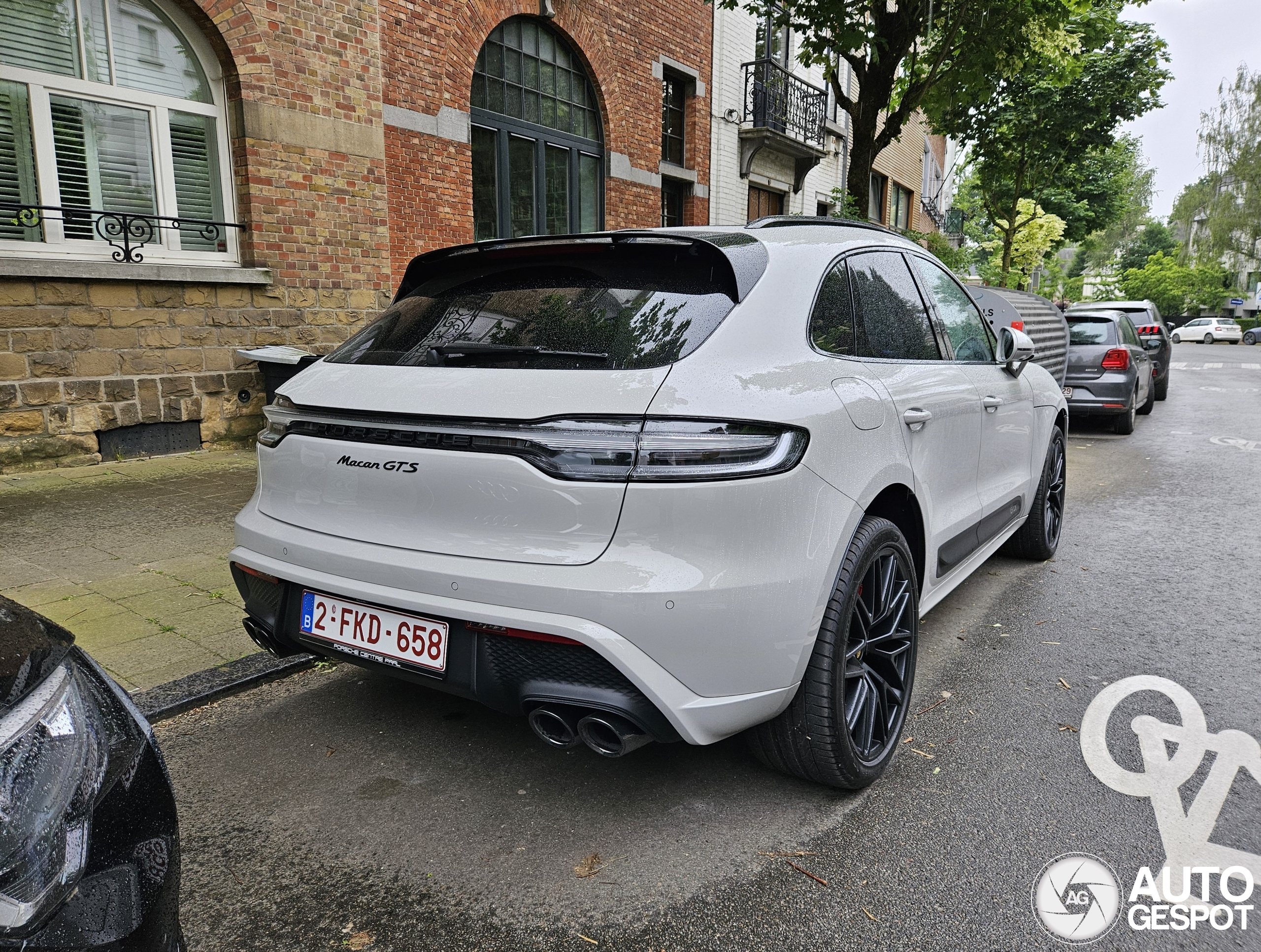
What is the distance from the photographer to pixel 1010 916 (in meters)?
2.19

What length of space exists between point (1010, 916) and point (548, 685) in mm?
1275

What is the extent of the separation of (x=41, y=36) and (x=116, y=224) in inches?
58.5

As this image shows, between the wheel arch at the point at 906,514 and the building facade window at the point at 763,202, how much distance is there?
14.6 metres

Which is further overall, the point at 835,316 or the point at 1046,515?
the point at 1046,515

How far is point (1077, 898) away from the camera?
227 cm

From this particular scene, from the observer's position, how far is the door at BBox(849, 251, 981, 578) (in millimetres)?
3021

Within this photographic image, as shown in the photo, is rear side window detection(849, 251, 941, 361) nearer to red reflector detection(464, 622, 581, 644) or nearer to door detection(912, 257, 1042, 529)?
door detection(912, 257, 1042, 529)

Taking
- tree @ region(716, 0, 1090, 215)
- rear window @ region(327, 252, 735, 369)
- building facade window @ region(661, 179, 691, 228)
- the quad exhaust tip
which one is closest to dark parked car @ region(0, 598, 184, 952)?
the quad exhaust tip

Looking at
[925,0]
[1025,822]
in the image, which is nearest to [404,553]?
[1025,822]

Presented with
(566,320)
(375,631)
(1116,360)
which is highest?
A: (566,320)

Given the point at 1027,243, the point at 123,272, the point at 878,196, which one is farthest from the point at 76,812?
the point at 1027,243

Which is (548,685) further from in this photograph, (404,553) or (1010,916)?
(1010,916)

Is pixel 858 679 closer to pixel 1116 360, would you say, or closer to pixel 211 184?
pixel 211 184

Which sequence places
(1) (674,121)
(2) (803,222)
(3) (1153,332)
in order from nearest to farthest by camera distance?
(2) (803,222), (3) (1153,332), (1) (674,121)
